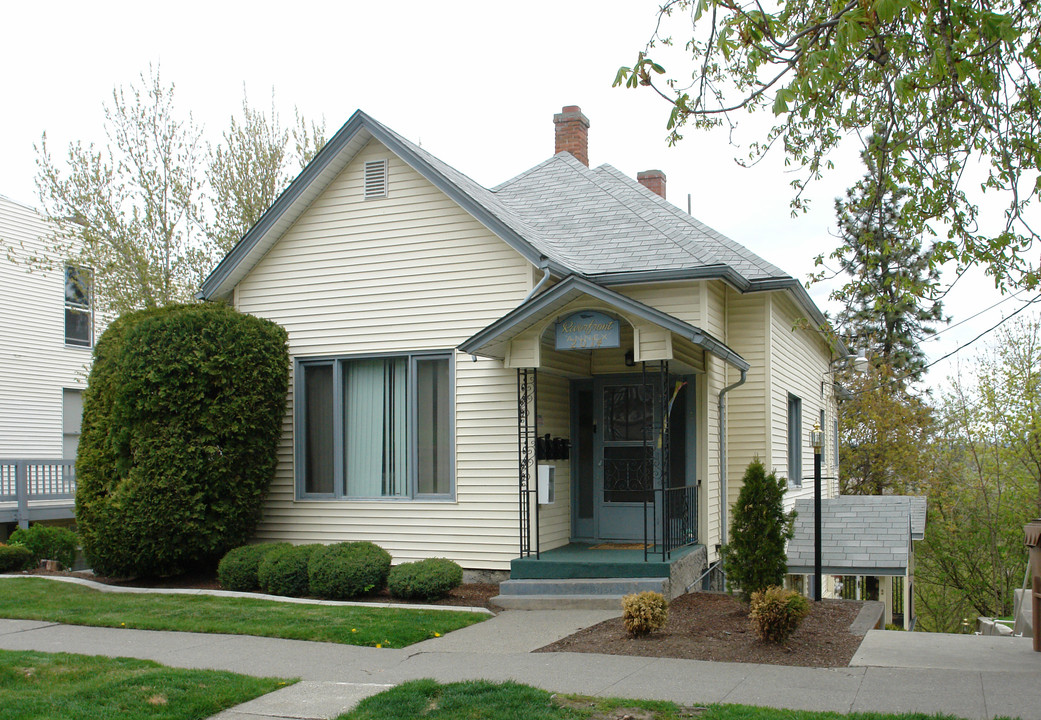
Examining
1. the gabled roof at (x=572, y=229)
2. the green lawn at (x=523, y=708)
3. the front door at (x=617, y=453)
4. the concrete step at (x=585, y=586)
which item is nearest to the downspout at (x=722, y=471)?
the front door at (x=617, y=453)

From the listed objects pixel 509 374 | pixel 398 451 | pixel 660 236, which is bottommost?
pixel 398 451

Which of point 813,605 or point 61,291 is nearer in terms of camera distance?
point 813,605

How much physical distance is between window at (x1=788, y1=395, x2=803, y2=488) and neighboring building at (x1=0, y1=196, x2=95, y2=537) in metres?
15.7

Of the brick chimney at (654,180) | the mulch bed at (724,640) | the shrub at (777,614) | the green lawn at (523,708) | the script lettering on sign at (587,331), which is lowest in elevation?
the mulch bed at (724,640)

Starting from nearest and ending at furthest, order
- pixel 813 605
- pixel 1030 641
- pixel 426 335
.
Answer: pixel 1030 641 < pixel 813 605 < pixel 426 335

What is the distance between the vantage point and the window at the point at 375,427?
495 inches

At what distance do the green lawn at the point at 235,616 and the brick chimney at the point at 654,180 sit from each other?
11.5 m

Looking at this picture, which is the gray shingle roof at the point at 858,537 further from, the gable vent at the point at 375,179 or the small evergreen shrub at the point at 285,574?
the gable vent at the point at 375,179

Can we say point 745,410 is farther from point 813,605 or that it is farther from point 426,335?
point 426,335

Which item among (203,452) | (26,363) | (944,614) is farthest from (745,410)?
(944,614)

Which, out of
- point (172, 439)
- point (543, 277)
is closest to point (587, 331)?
point (543, 277)

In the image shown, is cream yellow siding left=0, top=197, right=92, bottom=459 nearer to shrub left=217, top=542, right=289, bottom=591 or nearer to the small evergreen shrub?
shrub left=217, top=542, right=289, bottom=591

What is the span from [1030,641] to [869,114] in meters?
5.05

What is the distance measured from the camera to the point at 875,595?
21.7 metres
